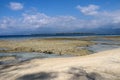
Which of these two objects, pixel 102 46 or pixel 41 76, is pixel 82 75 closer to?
pixel 41 76

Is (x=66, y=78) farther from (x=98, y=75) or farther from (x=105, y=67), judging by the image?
(x=105, y=67)

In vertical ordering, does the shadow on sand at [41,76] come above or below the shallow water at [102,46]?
above

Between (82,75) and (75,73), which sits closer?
(82,75)

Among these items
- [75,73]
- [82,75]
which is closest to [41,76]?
[75,73]

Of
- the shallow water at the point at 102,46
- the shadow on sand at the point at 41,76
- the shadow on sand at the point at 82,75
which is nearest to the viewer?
the shadow on sand at the point at 82,75

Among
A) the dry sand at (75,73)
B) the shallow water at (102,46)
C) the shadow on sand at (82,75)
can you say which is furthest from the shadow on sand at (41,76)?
the shallow water at (102,46)

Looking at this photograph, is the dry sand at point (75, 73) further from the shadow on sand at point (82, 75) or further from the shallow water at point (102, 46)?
the shallow water at point (102, 46)

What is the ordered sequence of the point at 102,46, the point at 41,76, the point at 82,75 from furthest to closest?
the point at 102,46, the point at 41,76, the point at 82,75

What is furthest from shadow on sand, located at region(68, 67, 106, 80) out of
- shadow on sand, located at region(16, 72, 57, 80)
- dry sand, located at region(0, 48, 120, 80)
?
shadow on sand, located at region(16, 72, 57, 80)

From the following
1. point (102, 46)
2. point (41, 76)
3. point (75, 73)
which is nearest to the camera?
point (41, 76)

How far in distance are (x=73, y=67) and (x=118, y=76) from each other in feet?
9.02

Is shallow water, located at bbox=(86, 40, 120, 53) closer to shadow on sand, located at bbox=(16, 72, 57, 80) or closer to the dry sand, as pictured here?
the dry sand

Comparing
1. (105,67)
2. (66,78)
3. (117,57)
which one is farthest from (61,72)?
(117,57)

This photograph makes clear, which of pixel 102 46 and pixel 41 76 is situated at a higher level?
pixel 41 76
